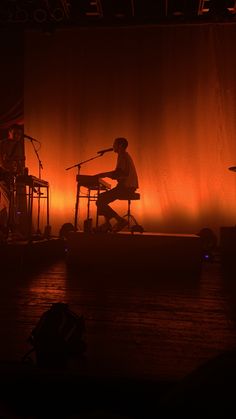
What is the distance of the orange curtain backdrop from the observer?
248 inches

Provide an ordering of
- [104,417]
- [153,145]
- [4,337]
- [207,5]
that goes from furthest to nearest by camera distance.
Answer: [153,145]
[207,5]
[4,337]
[104,417]

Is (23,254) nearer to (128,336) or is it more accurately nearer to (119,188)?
(119,188)

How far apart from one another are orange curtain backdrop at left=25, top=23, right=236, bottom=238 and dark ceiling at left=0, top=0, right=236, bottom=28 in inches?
7.1

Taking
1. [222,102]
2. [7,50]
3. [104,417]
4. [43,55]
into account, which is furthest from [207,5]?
[104,417]

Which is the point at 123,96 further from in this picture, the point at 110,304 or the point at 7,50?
the point at 110,304

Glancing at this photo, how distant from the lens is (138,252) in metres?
3.69

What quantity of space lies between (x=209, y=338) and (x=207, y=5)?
5.87m

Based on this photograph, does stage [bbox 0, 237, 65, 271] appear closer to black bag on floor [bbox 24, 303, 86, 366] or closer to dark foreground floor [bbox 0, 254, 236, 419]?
dark foreground floor [bbox 0, 254, 236, 419]

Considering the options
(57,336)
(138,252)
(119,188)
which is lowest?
(57,336)

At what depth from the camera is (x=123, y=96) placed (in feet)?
21.7

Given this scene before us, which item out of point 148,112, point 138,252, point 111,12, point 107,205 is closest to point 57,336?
point 138,252

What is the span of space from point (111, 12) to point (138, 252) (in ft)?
14.9

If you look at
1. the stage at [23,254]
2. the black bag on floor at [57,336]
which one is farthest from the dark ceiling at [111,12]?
the black bag on floor at [57,336]

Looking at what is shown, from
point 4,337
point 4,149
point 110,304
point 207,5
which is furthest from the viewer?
point 207,5
